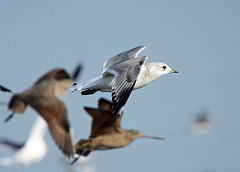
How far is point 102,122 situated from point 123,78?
2.32m

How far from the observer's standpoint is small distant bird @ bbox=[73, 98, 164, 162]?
30.8 ft

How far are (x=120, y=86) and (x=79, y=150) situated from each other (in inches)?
97.3

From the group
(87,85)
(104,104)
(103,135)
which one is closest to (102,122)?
(103,135)

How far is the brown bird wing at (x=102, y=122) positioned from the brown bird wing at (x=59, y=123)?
97 cm

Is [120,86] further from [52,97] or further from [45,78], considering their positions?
[45,78]

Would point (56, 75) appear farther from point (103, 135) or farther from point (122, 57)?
point (122, 57)

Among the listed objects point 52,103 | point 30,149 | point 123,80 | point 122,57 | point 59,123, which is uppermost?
point 123,80

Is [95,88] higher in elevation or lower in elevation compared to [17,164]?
higher

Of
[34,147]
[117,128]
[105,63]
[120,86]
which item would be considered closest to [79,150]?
[117,128]

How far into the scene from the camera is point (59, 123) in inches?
330

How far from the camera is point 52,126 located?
8.36 meters

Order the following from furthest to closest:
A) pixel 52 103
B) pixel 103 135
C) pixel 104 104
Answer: pixel 104 104 < pixel 103 135 < pixel 52 103

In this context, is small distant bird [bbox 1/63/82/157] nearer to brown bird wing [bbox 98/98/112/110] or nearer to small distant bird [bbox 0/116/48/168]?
brown bird wing [bbox 98/98/112/110]

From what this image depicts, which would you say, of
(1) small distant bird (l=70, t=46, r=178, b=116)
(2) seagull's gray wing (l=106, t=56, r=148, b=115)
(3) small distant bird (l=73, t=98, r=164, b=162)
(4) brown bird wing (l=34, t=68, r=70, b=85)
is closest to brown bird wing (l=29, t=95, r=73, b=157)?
(1) small distant bird (l=70, t=46, r=178, b=116)
